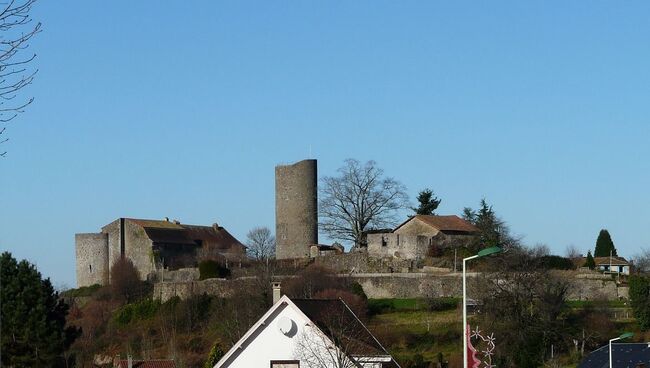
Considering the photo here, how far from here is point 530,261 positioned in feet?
160

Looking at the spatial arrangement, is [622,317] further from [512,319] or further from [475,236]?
[475,236]

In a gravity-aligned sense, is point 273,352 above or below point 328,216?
below

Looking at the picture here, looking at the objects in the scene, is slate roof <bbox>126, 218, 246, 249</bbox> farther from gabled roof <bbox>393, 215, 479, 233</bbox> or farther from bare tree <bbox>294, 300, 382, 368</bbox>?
bare tree <bbox>294, 300, 382, 368</bbox>

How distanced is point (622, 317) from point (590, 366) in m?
12.7

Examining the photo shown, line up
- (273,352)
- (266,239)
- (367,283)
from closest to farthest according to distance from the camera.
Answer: (273,352) → (367,283) → (266,239)

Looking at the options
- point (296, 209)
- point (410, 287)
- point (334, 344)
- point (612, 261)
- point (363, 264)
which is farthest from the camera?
point (296, 209)

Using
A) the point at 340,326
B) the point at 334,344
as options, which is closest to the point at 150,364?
the point at 340,326

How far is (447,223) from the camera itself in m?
61.8

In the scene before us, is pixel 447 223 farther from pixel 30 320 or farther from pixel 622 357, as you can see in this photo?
pixel 30 320

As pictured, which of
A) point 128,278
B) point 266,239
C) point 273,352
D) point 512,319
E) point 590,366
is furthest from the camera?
point 266,239

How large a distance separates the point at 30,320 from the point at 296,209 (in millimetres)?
30514

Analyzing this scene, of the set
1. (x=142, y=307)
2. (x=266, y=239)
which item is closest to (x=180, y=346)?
(x=142, y=307)

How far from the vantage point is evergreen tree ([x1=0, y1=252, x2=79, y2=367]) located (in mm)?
38094

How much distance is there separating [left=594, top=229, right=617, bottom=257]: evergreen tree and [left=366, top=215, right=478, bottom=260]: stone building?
12.8m
